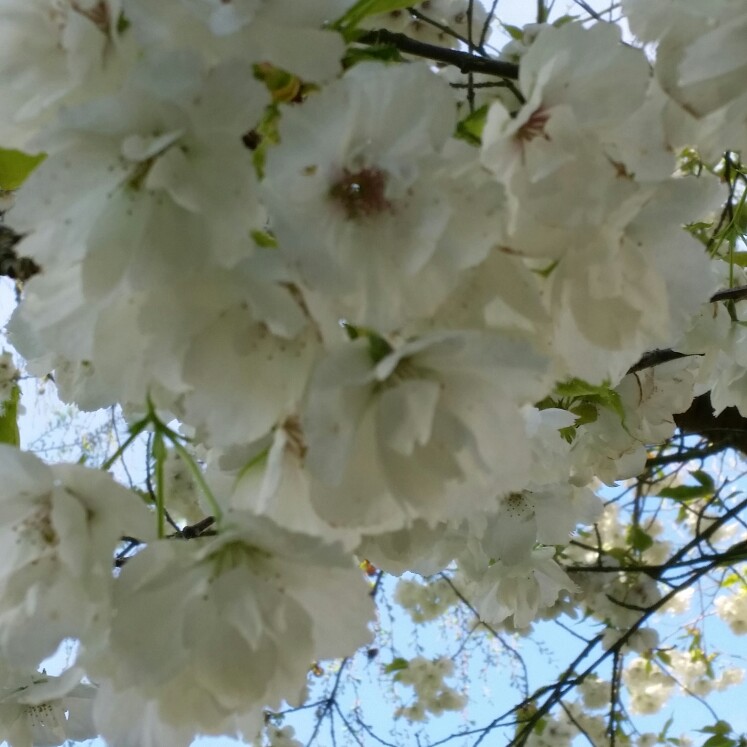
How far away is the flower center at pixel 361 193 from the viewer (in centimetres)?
41

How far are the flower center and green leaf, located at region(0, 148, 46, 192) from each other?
275 mm

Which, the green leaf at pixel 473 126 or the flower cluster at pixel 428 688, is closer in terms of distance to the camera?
the green leaf at pixel 473 126

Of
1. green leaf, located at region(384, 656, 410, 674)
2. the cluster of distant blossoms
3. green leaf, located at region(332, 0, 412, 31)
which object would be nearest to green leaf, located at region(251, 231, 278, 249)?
the cluster of distant blossoms

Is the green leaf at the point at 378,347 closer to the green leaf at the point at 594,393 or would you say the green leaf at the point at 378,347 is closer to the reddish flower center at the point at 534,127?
the reddish flower center at the point at 534,127

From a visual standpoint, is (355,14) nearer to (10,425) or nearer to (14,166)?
(14,166)

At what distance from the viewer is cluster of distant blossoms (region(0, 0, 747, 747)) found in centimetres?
39

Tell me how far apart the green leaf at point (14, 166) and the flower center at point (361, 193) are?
275 mm

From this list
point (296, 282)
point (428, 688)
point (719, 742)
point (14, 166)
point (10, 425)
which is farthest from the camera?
point (428, 688)

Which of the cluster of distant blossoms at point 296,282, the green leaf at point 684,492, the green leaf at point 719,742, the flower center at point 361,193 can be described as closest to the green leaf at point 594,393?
the cluster of distant blossoms at point 296,282

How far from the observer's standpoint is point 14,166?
0.61 metres

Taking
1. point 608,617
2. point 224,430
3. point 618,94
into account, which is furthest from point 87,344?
point 608,617

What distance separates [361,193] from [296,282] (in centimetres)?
6

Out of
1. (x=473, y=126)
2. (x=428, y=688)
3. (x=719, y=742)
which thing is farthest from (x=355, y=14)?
(x=428, y=688)

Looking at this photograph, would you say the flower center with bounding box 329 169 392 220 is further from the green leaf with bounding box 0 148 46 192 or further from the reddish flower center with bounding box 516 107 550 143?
the green leaf with bounding box 0 148 46 192
